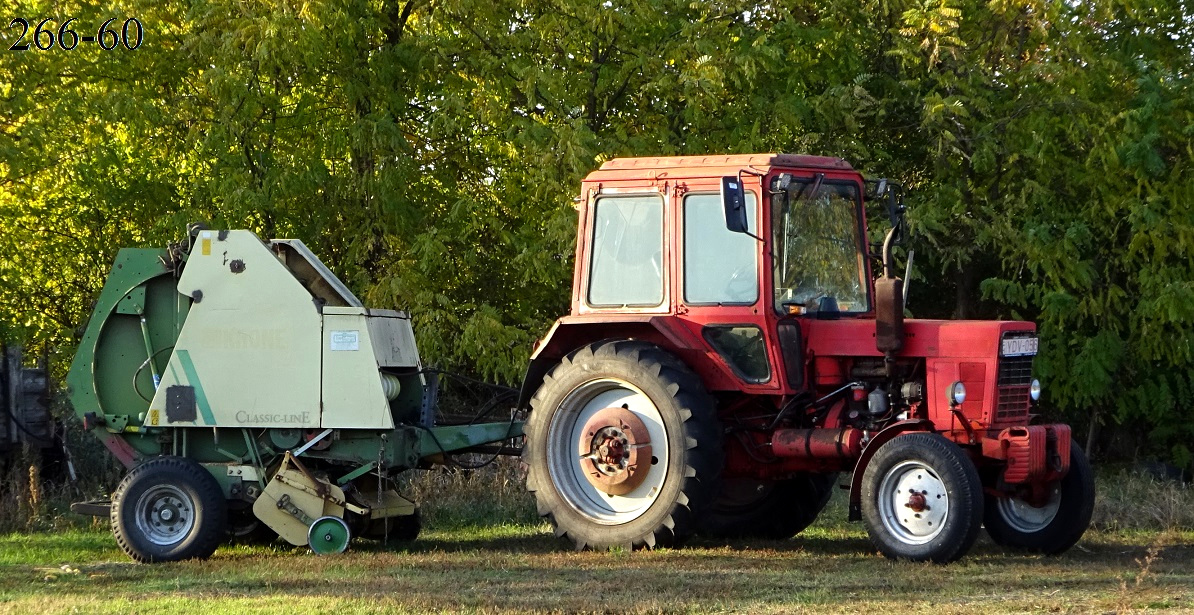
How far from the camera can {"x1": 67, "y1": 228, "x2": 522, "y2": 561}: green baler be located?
922 centimetres

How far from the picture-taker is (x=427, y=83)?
13.9 m

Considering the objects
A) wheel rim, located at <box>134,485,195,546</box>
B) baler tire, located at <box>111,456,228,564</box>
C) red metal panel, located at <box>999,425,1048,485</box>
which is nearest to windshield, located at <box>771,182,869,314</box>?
red metal panel, located at <box>999,425,1048,485</box>

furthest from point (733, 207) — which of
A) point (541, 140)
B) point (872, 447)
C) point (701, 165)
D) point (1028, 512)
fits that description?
point (541, 140)

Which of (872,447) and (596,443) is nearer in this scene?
(872,447)

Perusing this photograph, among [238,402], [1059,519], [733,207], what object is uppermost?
[733,207]

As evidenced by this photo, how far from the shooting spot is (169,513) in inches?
363

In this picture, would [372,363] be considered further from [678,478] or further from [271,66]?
[271,66]

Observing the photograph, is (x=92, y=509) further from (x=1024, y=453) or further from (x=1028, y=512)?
(x=1028, y=512)

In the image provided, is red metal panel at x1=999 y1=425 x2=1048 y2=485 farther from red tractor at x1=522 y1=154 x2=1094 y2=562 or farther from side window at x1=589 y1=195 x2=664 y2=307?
side window at x1=589 y1=195 x2=664 y2=307

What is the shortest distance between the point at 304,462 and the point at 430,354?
3.41 m

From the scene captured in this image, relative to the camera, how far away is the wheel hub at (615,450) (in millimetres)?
9406

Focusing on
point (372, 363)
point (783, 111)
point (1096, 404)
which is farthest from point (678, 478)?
point (1096, 404)

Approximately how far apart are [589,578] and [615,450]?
1.50 meters

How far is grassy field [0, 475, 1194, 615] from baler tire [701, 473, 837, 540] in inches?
7.1
